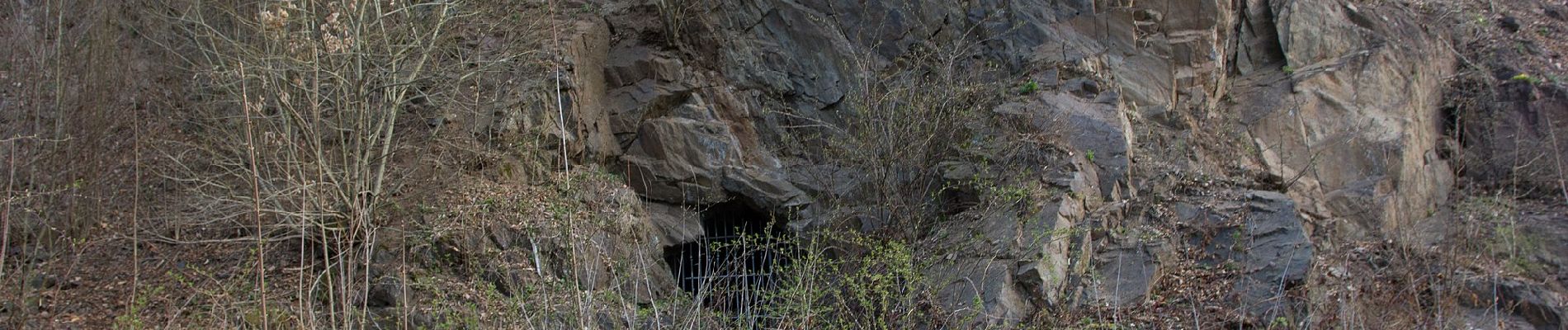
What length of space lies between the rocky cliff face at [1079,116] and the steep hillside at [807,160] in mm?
34

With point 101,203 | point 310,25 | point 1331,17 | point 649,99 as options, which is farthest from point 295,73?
point 1331,17

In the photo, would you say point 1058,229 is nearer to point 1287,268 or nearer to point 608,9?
point 1287,268

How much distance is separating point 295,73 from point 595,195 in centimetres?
268

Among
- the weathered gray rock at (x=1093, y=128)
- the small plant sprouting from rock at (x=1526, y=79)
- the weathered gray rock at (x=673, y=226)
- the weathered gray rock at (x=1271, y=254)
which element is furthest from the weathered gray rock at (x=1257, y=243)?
the weathered gray rock at (x=673, y=226)

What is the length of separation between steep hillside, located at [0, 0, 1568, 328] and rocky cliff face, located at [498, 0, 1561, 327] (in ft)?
0.11

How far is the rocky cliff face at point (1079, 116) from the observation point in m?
9.08

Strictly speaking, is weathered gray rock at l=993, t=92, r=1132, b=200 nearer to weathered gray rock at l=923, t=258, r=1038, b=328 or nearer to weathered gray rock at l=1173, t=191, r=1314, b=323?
weathered gray rock at l=1173, t=191, r=1314, b=323

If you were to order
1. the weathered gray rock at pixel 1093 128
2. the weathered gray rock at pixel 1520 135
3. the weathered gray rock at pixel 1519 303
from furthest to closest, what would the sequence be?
the weathered gray rock at pixel 1520 135 < the weathered gray rock at pixel 1093 128 < the weathered gray rock at pixel 1519 303

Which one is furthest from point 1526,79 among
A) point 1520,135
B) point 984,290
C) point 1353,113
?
point 984,290

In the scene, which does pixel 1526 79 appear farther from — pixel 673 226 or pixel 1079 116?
pixel 673 226

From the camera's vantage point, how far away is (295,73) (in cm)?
833

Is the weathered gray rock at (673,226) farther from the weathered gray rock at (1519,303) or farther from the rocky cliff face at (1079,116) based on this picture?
the weathered gray rock at (1519,303)

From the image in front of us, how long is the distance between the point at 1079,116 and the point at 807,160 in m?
2.46

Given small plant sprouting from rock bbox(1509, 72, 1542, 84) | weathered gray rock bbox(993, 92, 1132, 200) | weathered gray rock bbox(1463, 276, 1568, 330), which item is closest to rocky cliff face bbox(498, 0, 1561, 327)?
weathered gray rock bbox(993, 92, 1132, 200)
